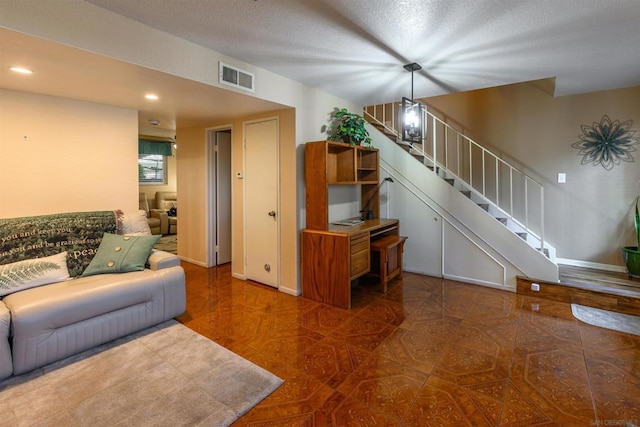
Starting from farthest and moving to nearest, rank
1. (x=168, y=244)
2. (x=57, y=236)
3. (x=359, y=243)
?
(x=168, y=244), (x=359, y=243), (x=57, y=236)

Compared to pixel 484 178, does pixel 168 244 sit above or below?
below

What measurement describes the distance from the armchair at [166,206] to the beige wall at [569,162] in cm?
664

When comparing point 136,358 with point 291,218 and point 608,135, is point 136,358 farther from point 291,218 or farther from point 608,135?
point 608,135

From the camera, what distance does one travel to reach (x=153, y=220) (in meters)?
6.94

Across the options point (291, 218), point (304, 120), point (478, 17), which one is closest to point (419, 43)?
point (478, 17)

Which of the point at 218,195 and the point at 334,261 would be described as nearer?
the point at 334,261

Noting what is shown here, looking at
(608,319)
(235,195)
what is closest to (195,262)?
(235,195)

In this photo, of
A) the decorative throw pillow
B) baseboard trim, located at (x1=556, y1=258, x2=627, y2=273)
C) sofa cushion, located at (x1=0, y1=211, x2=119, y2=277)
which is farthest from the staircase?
the decorative throw pillow

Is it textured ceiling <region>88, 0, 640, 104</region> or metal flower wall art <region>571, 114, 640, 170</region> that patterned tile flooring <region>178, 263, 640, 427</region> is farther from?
textured ceiling <region>88, 0, 640, 104</region>

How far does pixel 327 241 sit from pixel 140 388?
2.03 metres

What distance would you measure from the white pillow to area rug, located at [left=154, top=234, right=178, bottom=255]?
2.31m

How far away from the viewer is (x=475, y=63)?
2994mm

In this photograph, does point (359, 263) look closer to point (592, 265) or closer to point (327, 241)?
point (327, 241)

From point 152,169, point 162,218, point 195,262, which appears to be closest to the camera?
point 195,262
